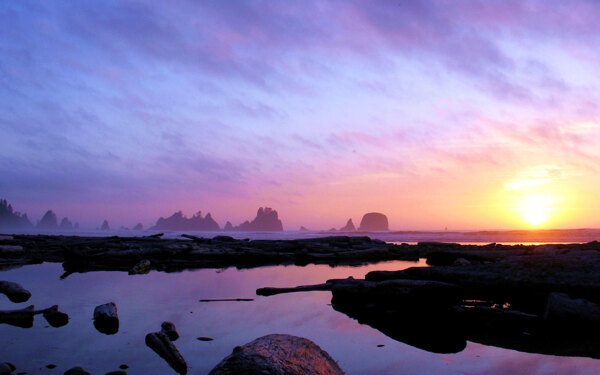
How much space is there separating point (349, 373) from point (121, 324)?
392 cm

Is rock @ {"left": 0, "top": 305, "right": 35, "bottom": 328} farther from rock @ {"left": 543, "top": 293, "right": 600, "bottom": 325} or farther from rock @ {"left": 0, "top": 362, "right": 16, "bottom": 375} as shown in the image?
rock @ {"left": 543, "top": 293, "right": 600, "bottom": 325}

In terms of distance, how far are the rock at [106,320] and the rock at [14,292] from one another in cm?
314

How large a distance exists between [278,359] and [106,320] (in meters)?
3.81

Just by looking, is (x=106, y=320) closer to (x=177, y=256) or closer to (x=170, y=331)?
(x=170, y=331)

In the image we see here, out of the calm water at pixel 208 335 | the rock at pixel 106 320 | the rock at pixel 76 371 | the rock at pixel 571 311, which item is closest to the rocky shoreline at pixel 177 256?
the calm water at pixel 208 335

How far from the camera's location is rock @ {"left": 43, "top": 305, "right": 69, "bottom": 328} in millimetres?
5719

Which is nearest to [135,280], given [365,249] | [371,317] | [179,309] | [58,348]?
[179,309]

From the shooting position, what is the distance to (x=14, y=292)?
7.64 m

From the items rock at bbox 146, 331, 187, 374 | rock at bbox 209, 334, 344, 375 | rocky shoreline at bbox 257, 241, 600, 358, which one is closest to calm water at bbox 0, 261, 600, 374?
rock at bbox 146, 331, 187, 374

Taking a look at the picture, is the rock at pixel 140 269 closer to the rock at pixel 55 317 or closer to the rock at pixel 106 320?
the rock at pixel 55 317

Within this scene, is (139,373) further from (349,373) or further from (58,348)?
(349,373)

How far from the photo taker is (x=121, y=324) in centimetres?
569

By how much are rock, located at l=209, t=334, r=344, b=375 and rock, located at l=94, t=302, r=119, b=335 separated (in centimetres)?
310

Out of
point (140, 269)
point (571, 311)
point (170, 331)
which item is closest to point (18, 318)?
point (170, 331)
